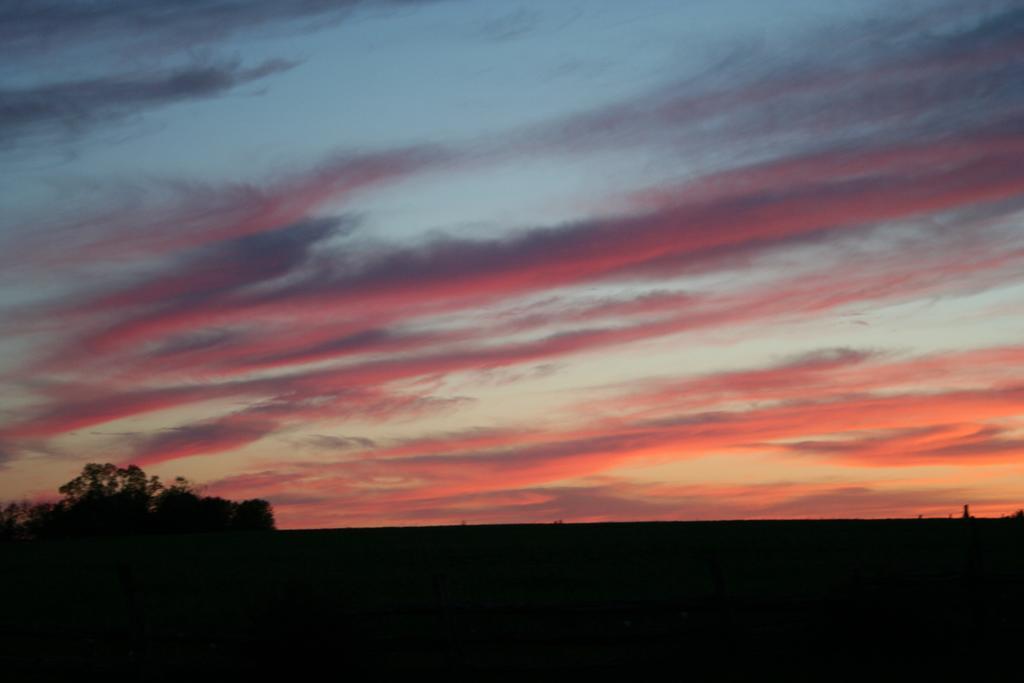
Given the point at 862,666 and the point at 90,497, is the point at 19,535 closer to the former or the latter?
the point at 90,497

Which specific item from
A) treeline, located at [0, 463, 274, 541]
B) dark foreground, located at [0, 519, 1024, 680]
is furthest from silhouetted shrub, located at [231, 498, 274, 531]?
dark foreground, located at [0, 519, 1024, 680]

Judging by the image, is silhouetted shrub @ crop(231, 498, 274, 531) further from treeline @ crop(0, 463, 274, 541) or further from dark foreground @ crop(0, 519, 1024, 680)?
dark foreground @ crop(0, 519, 1024, 680)

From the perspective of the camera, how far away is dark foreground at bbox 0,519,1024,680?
60.7 ft

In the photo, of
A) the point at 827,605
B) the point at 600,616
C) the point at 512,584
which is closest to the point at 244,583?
the point at 512,584

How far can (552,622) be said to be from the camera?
1006 inches

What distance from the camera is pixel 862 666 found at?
18734 millimetres

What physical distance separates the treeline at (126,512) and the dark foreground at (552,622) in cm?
5137

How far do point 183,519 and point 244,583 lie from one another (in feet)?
189

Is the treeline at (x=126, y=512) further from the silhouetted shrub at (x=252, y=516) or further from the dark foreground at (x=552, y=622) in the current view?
the dark foreground at (x=552, y=622)

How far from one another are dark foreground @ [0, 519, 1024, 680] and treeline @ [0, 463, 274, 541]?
51372mm

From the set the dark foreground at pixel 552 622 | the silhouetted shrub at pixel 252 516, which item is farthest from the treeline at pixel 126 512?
the dark foreground at pixel 552 622

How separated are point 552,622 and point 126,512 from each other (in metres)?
75.5

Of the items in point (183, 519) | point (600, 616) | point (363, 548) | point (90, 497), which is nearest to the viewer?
point (600, 616)

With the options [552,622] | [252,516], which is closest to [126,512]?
[252,516]
